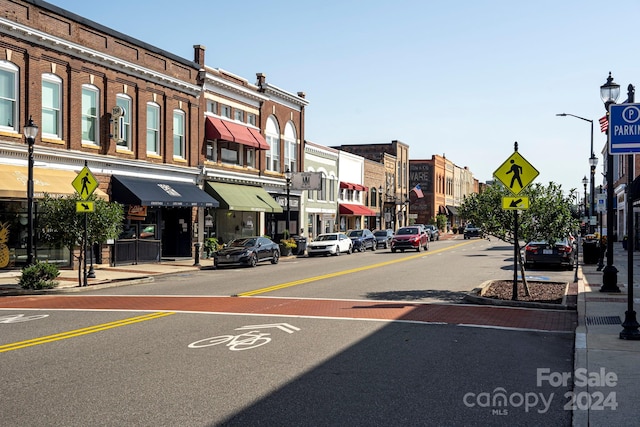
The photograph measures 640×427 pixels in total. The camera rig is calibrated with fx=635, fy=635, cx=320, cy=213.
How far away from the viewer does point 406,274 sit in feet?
75.5

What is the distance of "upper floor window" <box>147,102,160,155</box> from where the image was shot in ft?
101

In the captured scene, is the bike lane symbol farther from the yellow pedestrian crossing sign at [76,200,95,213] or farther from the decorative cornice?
the decorative cornice

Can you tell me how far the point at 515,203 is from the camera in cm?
1449

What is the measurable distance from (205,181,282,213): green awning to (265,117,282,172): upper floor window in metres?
2.51

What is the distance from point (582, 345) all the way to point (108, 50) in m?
24.6

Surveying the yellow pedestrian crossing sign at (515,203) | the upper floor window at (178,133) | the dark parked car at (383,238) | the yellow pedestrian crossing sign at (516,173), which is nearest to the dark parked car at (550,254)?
the yellow pedestrian crossing sign at (516,173)

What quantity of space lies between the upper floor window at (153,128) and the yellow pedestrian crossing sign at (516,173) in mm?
20463

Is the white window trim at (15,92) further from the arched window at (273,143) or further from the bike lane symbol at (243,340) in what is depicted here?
the arched window at (273,143)

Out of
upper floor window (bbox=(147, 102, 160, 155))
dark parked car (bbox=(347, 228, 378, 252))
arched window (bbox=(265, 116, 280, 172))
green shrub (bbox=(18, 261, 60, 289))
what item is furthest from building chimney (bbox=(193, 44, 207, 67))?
green shrub (bbox=(18, 261, 60, 289))

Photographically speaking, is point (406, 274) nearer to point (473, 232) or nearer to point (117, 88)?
point (117, 88)

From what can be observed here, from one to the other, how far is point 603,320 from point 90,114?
876 inches

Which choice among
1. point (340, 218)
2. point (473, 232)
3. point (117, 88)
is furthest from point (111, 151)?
point (473, 232)

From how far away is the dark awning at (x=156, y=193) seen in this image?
90.4 feet

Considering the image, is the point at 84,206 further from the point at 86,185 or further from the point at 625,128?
the point at 625,128
